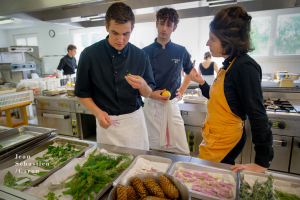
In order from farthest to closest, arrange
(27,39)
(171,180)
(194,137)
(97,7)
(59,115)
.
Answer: (27,39)
(59,115)
(194,137)
(97,7)
(171,180)

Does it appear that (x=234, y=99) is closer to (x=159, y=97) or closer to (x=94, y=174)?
(x=94, y=174)

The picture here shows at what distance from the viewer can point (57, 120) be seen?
3.51 meters

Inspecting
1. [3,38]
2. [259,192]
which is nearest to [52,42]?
[3,38]

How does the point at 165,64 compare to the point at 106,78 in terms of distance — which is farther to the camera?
the point at 165,64

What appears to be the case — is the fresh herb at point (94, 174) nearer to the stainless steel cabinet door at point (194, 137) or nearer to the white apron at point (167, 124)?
the white apron at point (167, 124)

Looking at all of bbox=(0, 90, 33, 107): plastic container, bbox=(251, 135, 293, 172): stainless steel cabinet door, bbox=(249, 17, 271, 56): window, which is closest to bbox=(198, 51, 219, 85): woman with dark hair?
bbox=(249, 17, 271, 56): window

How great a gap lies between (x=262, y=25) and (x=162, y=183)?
21.5ft

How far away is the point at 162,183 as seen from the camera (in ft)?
2.46

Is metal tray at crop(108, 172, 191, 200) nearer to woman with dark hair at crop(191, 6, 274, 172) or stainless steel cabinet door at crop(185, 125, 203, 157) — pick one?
woman with dark hair at crop(191, 6, 274, 172)

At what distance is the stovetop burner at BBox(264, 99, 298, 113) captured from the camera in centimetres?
229

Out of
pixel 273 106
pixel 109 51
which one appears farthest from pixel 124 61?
pixel 273 106

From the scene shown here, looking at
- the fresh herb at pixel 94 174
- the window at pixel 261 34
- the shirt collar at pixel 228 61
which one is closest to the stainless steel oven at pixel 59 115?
the fresh herb at pixel 94 174

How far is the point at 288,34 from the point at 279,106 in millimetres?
4361

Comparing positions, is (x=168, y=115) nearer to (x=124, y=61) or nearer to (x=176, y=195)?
(x=124, y=61)
